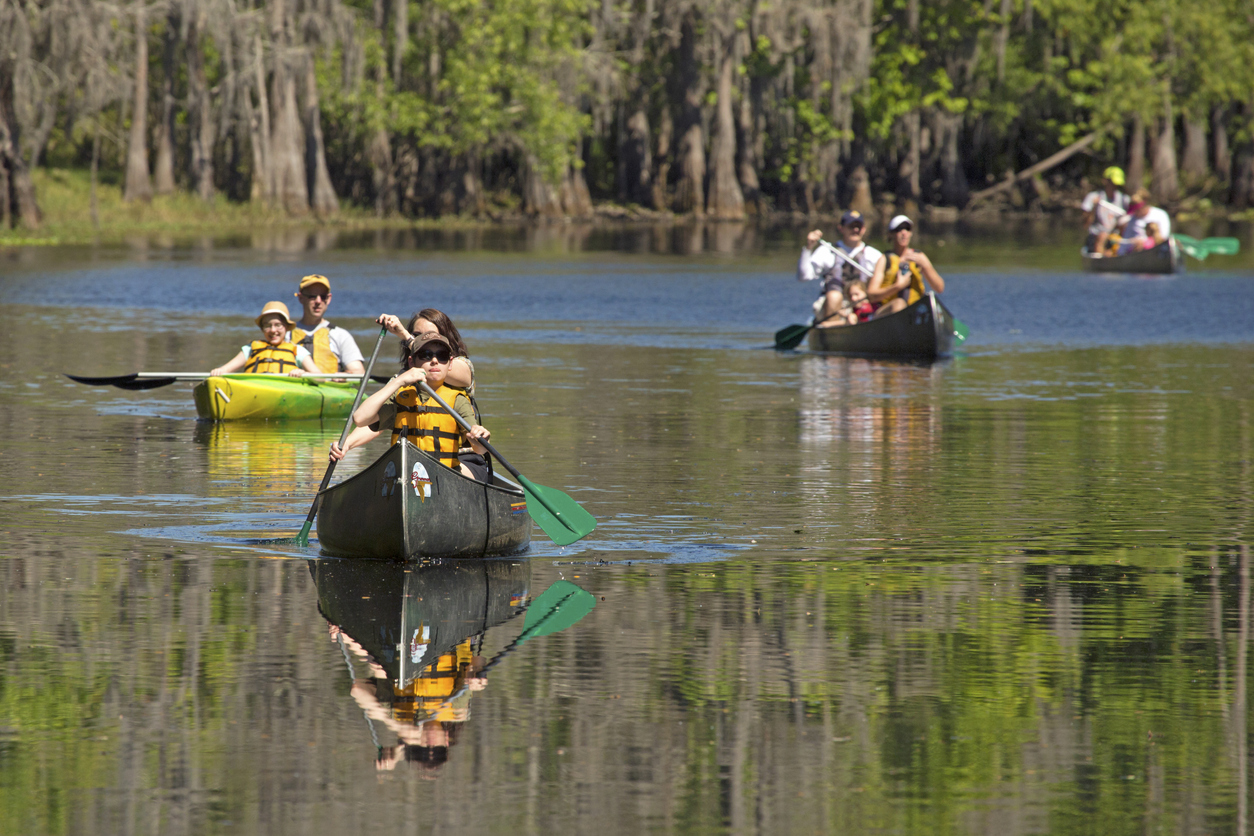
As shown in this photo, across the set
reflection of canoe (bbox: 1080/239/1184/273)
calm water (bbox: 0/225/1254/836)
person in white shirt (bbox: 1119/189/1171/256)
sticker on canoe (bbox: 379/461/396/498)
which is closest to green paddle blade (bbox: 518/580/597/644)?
calm water (bbox: 0/225/1254/836)

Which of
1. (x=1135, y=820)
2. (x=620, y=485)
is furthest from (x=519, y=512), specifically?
(x=1135, y=820)

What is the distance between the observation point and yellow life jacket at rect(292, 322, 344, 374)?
679 inches

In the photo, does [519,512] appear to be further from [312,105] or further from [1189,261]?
[312,105]

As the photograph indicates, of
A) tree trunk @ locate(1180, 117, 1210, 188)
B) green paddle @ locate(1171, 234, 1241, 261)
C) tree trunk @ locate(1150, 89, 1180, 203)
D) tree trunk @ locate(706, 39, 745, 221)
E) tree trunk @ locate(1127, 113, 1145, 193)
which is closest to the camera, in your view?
green paddle @ locate(1171, 234, 1241, 261)

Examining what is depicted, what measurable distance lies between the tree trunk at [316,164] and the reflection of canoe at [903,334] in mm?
A: 38013

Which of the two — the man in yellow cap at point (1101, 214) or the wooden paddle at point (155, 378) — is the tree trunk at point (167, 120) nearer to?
the man in yellow cap at point (1101, 214)

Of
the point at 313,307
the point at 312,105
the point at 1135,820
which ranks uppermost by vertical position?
the point at 312,105

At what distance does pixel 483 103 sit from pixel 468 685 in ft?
175

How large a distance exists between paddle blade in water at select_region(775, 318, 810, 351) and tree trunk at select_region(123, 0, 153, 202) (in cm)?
3163

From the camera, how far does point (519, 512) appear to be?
10.8m

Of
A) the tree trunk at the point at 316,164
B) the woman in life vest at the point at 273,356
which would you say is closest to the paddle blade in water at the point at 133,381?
the woman in life vest at the point at 273,356

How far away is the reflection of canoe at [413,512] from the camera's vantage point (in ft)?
33.5

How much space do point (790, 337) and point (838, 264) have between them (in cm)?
173

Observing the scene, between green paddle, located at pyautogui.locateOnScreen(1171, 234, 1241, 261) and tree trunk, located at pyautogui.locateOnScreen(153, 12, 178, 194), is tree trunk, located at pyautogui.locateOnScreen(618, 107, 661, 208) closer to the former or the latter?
tree trunk, located at pyautogui.locateOnScreen(153, 12, 178, 194)
